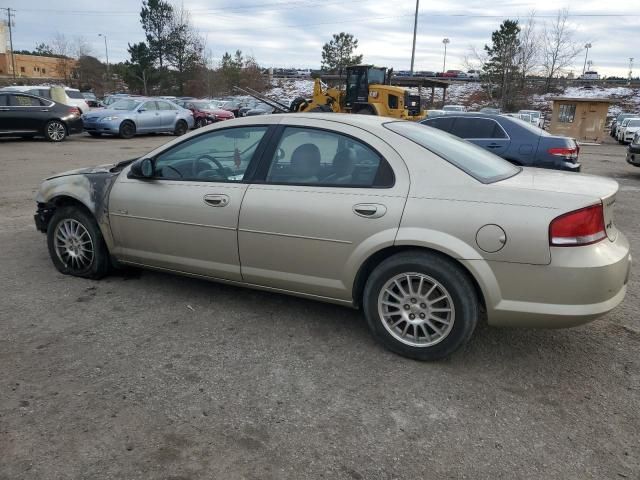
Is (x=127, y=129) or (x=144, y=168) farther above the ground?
(x=144, y=168)

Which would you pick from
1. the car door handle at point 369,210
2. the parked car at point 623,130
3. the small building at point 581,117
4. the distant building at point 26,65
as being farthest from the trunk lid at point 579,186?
the distant building at point 26,65

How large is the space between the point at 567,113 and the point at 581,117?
84 cm

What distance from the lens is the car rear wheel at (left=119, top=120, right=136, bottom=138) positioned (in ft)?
65.4

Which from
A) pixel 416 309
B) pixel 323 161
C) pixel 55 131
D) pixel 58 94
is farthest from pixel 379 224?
pixel 58 94

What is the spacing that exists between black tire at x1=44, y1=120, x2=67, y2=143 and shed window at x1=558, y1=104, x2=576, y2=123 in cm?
2563

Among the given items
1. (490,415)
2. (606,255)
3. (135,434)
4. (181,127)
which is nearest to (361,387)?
(490,415)

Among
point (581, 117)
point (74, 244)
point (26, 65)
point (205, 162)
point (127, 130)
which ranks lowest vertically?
point (74, 244)

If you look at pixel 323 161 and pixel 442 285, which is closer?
pixel 442 285

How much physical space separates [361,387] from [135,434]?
4.07 ft

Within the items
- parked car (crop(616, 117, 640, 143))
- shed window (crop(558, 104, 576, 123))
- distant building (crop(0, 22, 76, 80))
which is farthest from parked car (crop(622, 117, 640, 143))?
distant building (crop(0, 22, 76, 80))

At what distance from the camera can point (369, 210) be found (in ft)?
10.9

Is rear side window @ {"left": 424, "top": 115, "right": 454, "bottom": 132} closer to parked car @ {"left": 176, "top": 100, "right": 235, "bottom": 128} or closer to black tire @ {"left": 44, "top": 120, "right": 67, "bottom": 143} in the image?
black tire @ {"left": 44, "top": 120, "right": 67, "bottom": 143}

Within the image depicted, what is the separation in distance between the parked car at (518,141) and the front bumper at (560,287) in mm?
6026

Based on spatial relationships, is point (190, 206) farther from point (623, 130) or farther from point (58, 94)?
point (623, 130)
